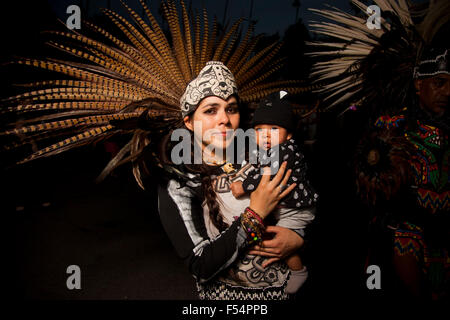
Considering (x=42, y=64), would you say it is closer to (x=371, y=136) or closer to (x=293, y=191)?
(x=293, y=191)

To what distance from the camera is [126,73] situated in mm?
1827

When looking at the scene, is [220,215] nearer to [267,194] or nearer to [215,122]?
[267,194]

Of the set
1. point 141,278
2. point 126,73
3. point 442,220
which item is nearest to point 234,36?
point 126,73

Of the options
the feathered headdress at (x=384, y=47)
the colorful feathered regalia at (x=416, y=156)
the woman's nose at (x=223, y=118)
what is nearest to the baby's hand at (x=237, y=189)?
the woman's nose at (x=223, y=118)

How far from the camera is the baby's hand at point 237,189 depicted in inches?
58.9

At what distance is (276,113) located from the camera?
5.63ft

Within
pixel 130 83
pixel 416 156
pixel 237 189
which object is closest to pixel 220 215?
pixel 237 189

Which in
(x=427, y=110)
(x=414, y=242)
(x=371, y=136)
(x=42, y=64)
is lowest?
(x=414, y=242)

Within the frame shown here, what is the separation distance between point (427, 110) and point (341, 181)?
122 inches

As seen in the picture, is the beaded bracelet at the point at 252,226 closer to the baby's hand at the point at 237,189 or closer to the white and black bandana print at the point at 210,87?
the baby's hand at the point at 237,189

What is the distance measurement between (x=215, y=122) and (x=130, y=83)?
793 millimetres

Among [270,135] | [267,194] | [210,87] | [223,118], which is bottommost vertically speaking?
[267,194]
